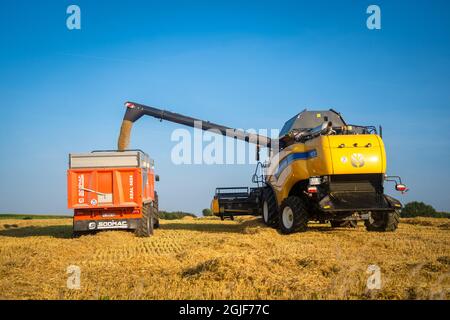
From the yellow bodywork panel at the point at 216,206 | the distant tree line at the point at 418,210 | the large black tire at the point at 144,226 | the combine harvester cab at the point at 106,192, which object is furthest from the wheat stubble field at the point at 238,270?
the distant tree line at the point at 418,210

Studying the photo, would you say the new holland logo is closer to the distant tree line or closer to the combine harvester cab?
the combine harvester cab

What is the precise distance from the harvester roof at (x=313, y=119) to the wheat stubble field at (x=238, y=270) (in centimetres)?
466

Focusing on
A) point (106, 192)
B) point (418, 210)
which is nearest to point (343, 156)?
point (106, 192)

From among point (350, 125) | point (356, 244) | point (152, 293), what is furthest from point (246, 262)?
point (350, 125)

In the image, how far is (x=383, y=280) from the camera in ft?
19.1

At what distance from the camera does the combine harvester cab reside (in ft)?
44.9

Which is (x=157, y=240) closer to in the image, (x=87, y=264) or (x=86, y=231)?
(x=86, y=231)

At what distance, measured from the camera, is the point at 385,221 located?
13.1 metres

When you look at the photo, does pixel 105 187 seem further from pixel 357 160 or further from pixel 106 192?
pixel 357 160

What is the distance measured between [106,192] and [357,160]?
709 cm

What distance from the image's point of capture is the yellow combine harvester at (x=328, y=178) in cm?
1213

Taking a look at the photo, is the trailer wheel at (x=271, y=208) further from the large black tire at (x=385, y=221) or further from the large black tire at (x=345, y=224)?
the large black tire at (x=385, y=221)

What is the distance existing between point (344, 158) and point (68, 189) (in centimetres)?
772
